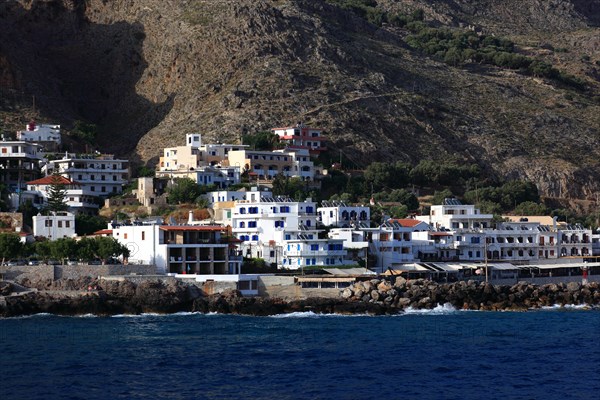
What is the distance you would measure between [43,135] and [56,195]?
24408 millimetres

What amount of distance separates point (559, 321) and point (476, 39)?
115 meters

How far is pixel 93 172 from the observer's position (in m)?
118

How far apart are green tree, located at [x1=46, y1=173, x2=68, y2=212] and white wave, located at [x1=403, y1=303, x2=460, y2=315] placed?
33.3 m

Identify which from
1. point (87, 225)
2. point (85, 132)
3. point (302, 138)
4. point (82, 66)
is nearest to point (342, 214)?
point (87, 225)

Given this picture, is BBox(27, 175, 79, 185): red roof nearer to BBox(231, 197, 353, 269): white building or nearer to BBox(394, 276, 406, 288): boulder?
BBox(231, 197, 353, 269): white building

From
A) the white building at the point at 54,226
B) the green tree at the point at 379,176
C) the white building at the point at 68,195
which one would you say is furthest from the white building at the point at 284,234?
the green tree at the point at 379,176

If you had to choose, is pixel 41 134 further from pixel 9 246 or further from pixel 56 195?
pixel 9 246

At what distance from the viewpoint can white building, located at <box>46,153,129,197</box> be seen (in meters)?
117

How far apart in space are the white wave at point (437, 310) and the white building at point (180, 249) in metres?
12.5

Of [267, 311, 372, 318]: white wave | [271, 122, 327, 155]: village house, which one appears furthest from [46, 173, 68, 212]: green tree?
[267, 311, 372, 318]: white wave

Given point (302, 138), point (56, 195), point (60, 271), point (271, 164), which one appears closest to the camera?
point (60, 271)

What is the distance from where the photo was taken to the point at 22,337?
229 ft

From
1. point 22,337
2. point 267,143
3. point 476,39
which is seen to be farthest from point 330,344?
point 476,39

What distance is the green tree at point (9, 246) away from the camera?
86438mm
